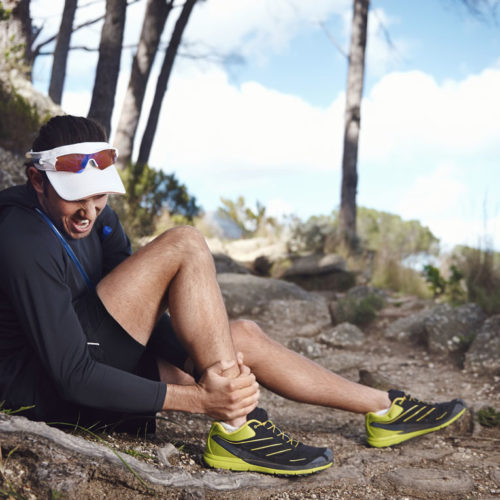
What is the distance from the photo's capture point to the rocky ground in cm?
166

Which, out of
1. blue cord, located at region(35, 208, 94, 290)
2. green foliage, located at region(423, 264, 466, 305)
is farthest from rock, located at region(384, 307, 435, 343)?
blue cord, located at region(35, 208, 94, 290)

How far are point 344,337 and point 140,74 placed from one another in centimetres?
596

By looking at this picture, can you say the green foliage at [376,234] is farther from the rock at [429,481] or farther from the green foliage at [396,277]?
the rock at [429,481]

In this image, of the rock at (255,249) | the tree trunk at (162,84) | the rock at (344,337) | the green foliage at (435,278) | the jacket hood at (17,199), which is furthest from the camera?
the rock at (255,249)

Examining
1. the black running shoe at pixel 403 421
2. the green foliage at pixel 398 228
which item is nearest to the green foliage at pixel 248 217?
the green foliage at pixel 398 228

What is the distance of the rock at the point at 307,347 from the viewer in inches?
176

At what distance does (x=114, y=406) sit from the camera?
179cm

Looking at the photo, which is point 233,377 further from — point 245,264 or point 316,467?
point 245,264

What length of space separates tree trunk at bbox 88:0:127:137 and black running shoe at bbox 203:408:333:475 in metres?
5.89

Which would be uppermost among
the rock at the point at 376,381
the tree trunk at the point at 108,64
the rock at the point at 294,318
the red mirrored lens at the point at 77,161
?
the tree trunk at the point at 108,64

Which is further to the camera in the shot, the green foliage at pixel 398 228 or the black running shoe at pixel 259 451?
the green foliage at pixel 398 228

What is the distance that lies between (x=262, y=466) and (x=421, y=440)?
100 cm

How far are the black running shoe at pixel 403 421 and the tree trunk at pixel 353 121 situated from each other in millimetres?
7890

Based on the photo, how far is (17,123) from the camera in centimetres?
698
